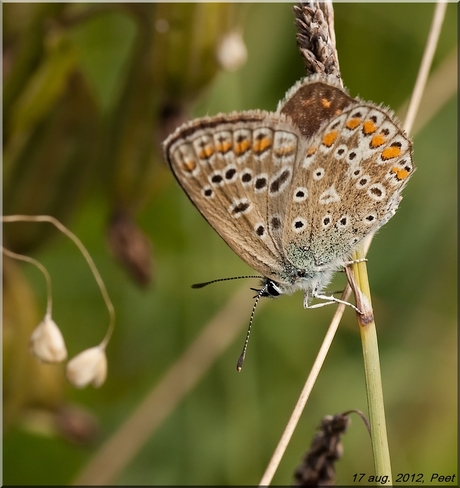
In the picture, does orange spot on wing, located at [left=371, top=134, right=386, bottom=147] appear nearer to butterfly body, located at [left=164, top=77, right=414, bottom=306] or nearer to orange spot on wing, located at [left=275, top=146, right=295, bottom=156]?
butterfly body, located at [left=164, top=77, right=414, bottom=306]

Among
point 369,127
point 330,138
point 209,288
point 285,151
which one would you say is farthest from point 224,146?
point 209,288

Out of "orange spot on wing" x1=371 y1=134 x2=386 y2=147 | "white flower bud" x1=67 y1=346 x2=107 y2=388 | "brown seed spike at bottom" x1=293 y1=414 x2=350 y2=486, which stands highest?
"orange spot on wing" x1=371 y1=134 x2=386 y2=147

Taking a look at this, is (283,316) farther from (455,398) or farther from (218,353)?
(455,398)

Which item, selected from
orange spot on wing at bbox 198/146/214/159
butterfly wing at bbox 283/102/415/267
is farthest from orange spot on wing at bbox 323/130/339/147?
orange spot on wing at bbox 198/146/214/159

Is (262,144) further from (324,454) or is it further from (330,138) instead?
(324,454)

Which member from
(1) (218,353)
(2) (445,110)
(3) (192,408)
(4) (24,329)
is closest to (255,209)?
(4) (24,329)

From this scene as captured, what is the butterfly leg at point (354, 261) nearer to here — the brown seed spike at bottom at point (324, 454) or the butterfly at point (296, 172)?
the butterfly at point (296, 172)
